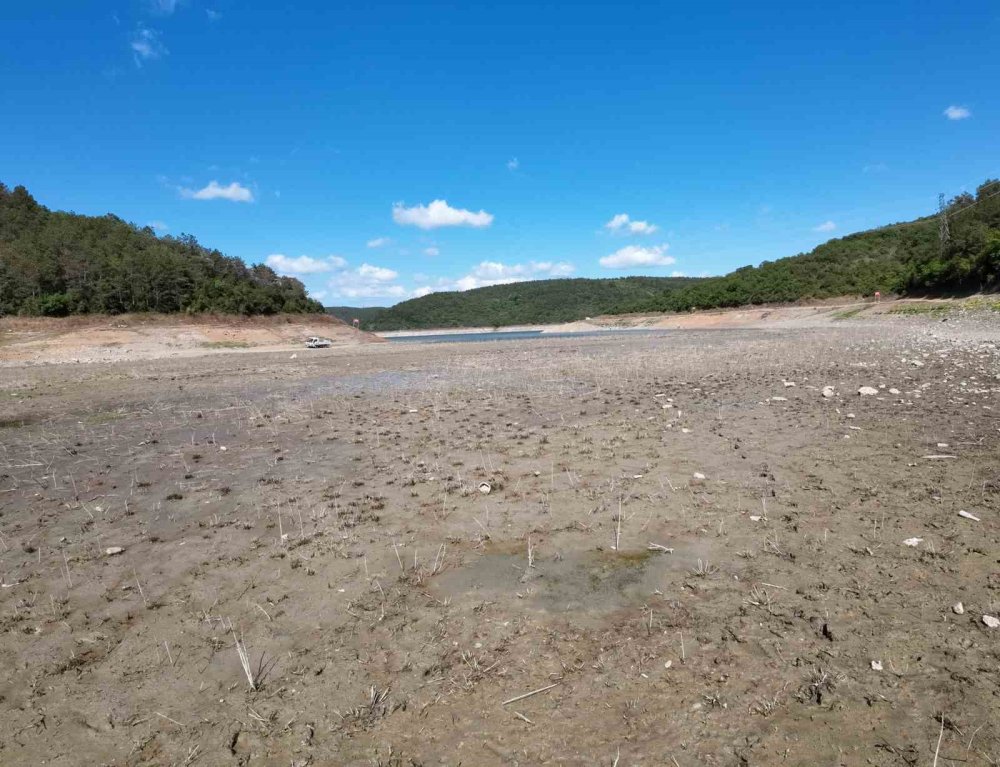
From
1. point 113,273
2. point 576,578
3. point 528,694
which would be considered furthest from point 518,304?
point 528,694

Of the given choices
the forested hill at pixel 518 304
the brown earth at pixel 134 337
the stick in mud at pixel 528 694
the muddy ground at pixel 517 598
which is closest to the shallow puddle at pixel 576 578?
the muddy ground at pixel 517 598

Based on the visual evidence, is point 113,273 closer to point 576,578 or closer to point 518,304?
point 576,578

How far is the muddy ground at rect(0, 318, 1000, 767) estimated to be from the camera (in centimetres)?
254

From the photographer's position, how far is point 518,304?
175 m

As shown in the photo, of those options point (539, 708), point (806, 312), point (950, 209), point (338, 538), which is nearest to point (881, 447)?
point (539, 708)

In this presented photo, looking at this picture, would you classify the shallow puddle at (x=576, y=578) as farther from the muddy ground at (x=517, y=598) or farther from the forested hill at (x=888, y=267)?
the forested hill at (x=888, y=267)

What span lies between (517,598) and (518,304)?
173927 millimetres

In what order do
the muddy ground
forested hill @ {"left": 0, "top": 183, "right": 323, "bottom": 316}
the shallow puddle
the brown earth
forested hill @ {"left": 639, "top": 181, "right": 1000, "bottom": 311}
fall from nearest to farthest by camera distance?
the muddy ground → the shallow puddle → the brown earth → forested hill @ {"left": 639, "top": 181, "right": 1000, "bottom": 311} → forested hill @ {"left": 0, "top": 183, "right": 323, "bottom": 316}

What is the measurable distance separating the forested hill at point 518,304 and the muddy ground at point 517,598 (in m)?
141

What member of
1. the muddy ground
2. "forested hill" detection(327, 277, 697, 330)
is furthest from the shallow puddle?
"forested hill" detection(327, 277, 697, 330)

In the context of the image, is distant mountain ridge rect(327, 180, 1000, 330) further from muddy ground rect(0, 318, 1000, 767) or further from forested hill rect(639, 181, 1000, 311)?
muddy ground rect(0, 318, 1000, 767)

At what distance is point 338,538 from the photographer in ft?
16.2

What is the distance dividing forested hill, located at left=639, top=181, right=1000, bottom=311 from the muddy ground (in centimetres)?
5156

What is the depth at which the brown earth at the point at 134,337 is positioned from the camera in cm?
3591
